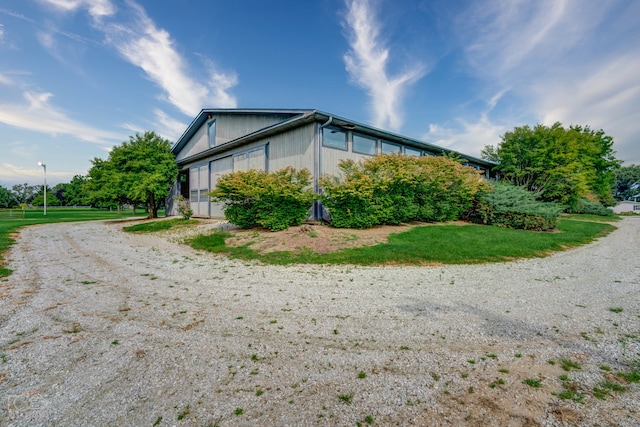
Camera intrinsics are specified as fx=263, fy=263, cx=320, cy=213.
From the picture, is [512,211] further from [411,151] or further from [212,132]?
[212,132]

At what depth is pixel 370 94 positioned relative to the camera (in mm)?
15992

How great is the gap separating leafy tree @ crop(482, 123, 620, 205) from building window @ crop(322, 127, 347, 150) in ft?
54.6

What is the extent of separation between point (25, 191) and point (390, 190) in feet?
289

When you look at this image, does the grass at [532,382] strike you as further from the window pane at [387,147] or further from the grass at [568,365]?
the window pane at [387,147]

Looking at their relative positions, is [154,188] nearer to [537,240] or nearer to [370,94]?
[370,94]

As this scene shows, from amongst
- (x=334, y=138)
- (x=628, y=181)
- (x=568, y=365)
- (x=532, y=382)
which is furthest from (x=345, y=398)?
(x=628, y=181)

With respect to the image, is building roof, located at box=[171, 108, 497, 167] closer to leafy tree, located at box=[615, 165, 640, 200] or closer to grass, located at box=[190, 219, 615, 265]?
grass, located at box=[190, 219, 615, 265]

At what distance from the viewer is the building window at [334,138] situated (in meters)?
11.5

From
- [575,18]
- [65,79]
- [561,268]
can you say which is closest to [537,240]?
[561,268]

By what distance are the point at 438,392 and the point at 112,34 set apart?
14963 mm

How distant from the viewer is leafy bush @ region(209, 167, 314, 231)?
10.1m

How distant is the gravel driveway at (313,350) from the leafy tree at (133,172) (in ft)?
49.5

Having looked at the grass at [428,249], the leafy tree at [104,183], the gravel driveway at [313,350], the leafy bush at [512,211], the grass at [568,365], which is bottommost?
the gravel driveway at [313,350]

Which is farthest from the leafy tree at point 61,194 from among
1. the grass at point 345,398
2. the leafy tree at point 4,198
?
the grass at point 345,398
